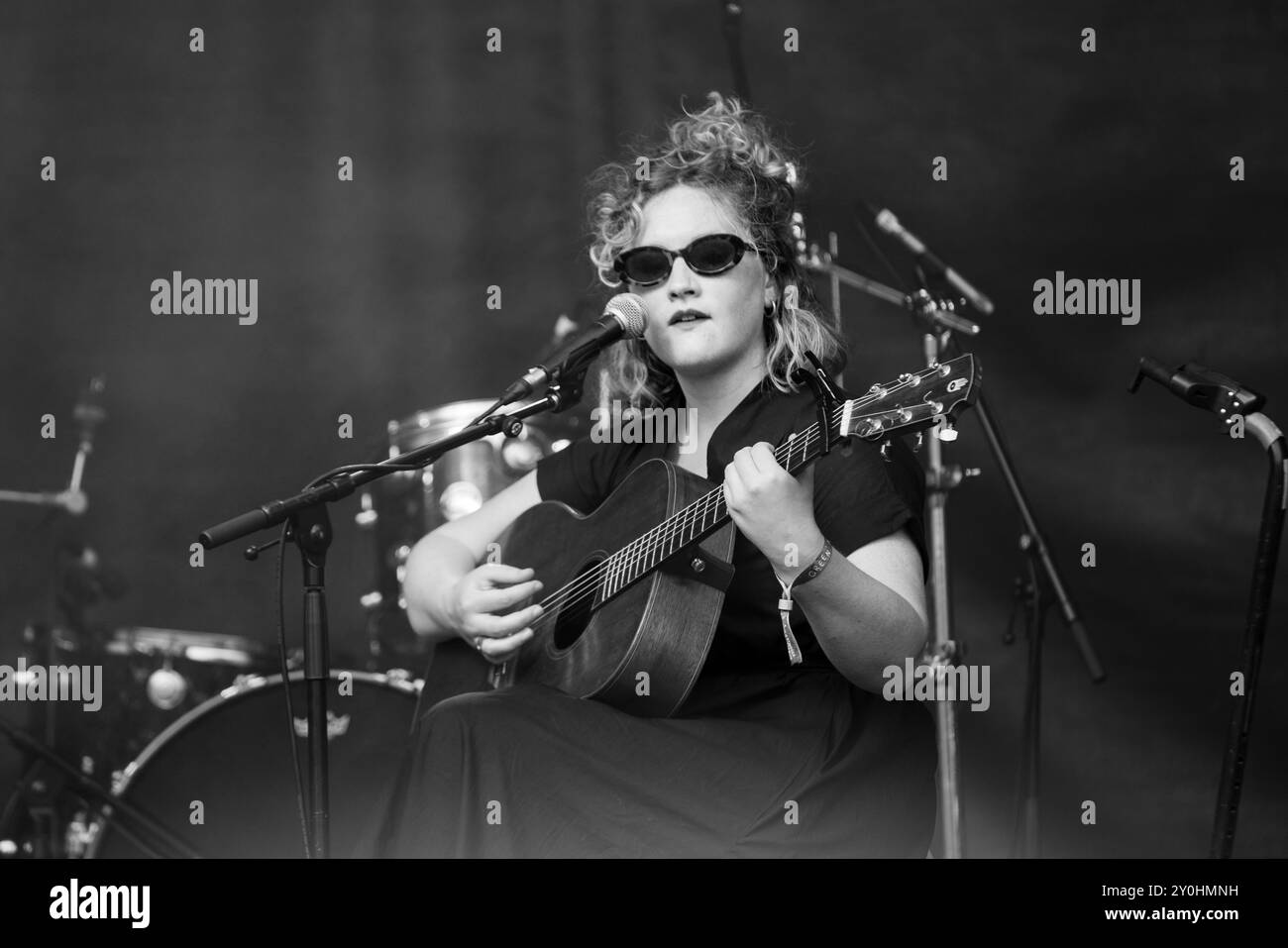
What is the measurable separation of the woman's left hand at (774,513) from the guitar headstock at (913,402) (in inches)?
5.9

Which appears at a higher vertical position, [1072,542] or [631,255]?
[631,255]

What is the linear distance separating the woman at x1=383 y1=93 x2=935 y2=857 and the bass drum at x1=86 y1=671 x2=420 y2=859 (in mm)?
807

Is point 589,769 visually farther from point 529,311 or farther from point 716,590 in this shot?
point 529,311

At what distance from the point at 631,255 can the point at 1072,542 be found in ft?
5.02

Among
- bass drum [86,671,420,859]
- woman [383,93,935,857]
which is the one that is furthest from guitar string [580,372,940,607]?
bass drum [86,671,420,859]

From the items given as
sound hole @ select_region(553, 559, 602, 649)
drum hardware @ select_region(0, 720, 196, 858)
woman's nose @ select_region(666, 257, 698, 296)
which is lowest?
drum hardware @ select_region(0, 720, 196, 858)

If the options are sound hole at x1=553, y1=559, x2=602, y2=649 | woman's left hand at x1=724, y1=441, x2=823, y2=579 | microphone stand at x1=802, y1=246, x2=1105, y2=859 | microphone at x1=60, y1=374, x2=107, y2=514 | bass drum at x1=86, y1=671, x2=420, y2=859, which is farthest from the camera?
microphone at x1=60, y1=374, x2=107, y2=514

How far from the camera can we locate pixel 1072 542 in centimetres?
352

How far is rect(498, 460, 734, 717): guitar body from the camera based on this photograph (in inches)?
93.0

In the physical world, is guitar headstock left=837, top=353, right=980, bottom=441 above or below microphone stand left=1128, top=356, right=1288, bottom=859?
above

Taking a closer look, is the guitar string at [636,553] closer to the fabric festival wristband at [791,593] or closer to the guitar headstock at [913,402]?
the guitar headstock at [913,402]
